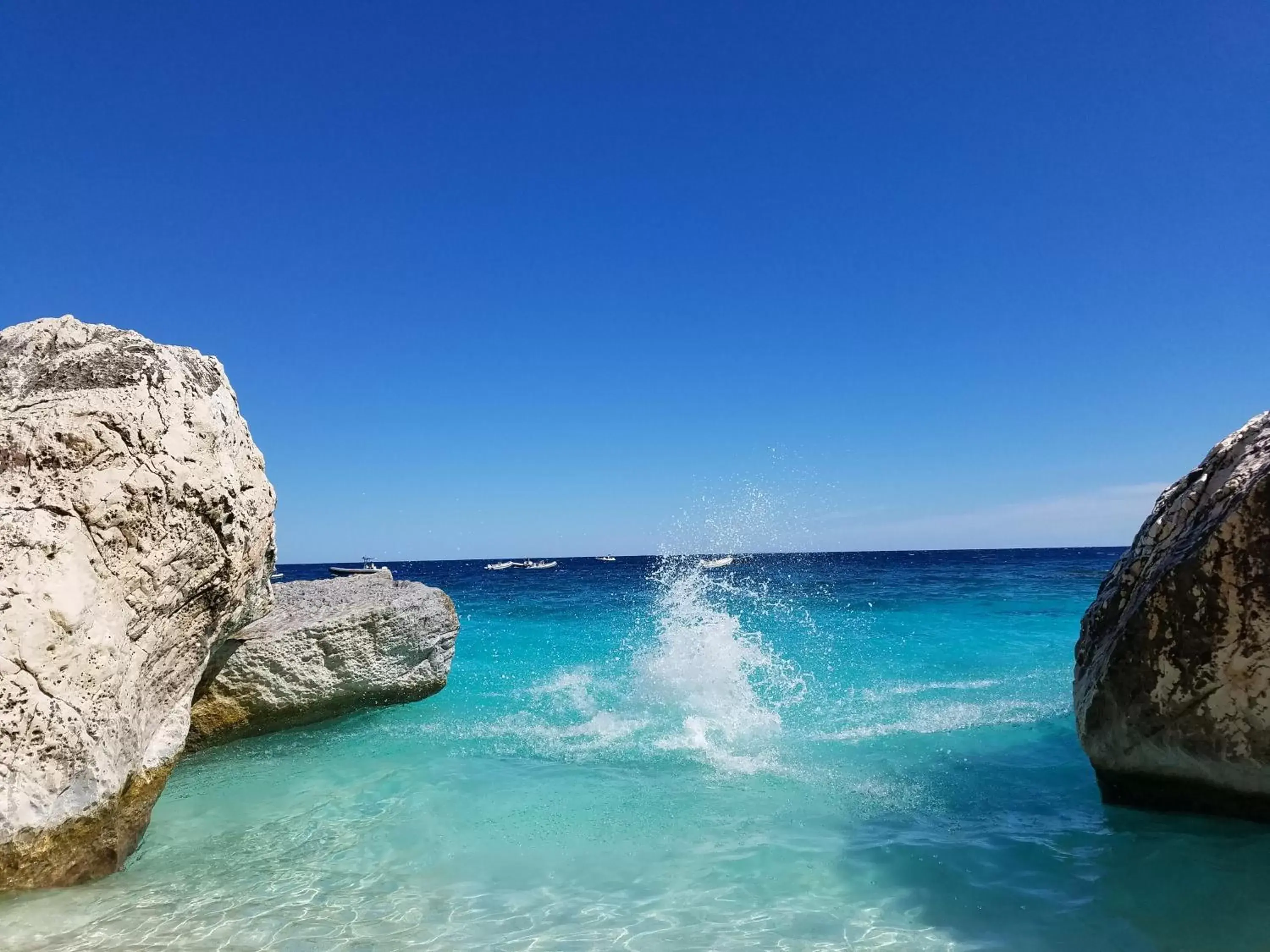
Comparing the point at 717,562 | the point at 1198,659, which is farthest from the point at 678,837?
the point at 717,562

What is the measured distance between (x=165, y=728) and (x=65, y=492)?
177cm

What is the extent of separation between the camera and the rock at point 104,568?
377cm

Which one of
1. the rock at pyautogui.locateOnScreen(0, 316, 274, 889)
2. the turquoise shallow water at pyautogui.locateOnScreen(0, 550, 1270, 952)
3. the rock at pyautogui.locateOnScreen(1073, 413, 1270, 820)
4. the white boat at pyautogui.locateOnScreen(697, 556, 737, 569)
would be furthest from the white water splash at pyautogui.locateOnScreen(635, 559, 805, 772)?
the white boat at pyautogui.locateOnScreen(697, 556, 737, 569)

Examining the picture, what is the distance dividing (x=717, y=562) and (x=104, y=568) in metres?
78.1

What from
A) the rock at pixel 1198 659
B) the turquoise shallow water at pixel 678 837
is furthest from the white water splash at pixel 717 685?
the rock at pixel 1198 659

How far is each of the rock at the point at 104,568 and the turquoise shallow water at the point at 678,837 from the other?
0.51 metres

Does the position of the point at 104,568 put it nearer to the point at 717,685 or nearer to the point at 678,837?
the point at 678,837

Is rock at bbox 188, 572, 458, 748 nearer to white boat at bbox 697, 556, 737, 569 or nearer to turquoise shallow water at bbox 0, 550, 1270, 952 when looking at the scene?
turquoise shallow water at bbox 0, 550, 1270, 952

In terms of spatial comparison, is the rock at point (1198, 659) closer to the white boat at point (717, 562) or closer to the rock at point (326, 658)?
the rock at point (326, 658)

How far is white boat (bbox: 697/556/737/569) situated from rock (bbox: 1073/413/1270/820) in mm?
53541

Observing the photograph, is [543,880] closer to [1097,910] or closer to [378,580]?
[1097,910]

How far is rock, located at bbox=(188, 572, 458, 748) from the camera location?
280 inches

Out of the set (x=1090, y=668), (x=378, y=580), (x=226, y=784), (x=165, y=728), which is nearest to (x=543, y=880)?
(x=165, y=728)

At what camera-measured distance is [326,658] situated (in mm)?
7672
